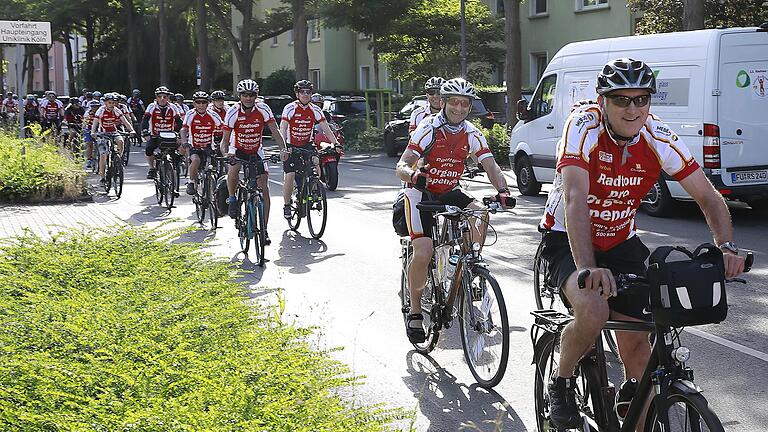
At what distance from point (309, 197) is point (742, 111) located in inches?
236

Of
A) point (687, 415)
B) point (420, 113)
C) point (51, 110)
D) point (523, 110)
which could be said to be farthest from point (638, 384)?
point (51, 110)

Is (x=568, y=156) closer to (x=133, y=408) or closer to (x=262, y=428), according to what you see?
(x=262, y=428)

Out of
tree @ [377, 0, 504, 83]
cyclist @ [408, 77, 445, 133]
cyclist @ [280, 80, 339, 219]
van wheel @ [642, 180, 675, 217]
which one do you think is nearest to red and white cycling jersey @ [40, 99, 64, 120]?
tree @ [377, 0, 504, 83]

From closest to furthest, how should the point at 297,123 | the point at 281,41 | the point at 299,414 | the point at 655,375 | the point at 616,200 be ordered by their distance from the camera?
the point at 655,375, the point at 299,414, the point at 616,200, the point at 297,123, the point at 281,41

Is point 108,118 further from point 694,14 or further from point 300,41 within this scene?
point 300,41

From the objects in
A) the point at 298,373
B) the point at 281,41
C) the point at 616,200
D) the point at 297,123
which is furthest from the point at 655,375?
the point at 281,41

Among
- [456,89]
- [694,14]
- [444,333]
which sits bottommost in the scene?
[444,333]

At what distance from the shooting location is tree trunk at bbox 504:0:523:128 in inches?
1077

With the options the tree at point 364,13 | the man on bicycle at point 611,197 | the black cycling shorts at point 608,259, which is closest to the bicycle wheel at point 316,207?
the black cycling shorts at point 608,259

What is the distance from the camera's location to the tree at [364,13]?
134 ft

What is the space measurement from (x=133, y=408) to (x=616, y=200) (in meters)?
2.13

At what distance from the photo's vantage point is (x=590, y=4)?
39.6 m

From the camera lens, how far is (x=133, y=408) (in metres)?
4.10

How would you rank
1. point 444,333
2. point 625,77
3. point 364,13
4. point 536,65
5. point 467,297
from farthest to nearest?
point 536,65, point 364,13, point 444,333, point 467,297, point 625,77
